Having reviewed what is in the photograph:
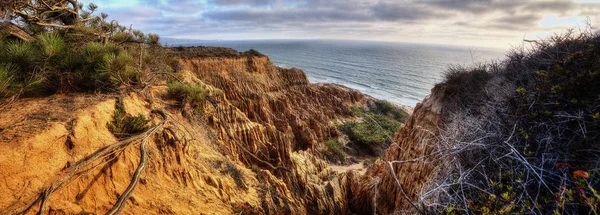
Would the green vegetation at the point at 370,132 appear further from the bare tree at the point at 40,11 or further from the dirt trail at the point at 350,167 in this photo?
the bare tree at the point at 40,11

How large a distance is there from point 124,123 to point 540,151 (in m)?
6.98

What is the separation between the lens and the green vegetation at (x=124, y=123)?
453cm

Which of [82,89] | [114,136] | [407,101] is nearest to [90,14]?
[82,89]

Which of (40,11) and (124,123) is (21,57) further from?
(40,11)

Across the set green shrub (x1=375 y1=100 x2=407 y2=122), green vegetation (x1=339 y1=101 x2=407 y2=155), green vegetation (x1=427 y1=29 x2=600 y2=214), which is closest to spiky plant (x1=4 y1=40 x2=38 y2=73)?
green vegetation (x1=427 y1=29 x2=600 y2=214)

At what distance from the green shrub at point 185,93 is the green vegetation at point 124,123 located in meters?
2.60

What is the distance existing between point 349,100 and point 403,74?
42155 mm

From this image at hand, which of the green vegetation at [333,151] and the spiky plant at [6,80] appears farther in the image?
the green vegetation at [333,151]

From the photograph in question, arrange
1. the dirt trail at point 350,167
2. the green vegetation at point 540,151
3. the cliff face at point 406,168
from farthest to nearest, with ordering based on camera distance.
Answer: the dirt trail at point 350,167
the cliff face at point 406,168
the green vegetation at point 540,151

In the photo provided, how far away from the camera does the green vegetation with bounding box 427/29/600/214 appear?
8.45ft

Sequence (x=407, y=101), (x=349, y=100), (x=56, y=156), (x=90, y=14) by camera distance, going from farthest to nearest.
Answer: (x=407, y=101) < (x=349, y=100) < (x=90, y=14) < (x=56, y=156)

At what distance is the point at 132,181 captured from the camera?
399 centimetres

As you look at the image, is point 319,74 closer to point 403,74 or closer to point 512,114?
point 403,74

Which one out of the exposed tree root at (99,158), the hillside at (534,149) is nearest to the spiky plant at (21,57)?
the exposed tree root at (99,158)
